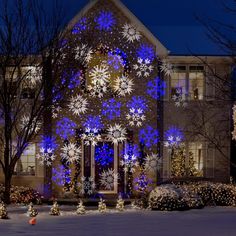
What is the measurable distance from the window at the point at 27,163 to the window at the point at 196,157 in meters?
6.49

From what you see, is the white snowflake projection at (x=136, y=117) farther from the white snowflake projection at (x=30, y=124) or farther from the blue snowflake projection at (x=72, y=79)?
the white snowflake projection at (x=30, y=124)

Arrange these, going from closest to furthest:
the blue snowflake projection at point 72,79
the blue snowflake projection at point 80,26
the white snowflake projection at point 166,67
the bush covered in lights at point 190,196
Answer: the bush covered in lights at point 190,196
the blue snowflake projection at point 72,79
the blue snowflake projection at point 80,26
the white snowflake projection at point 166,67

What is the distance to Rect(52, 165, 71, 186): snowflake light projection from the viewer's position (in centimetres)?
2319

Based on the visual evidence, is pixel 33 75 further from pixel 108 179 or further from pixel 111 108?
pixel 108 179

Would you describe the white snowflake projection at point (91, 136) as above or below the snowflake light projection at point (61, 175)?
above

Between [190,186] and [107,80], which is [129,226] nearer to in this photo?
[190,186]

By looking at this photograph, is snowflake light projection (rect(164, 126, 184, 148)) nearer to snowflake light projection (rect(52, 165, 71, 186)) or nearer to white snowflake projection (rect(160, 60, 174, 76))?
white snowflake projection (rect(160, 60, 174, 76))

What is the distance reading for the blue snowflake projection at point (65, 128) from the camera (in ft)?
76.6

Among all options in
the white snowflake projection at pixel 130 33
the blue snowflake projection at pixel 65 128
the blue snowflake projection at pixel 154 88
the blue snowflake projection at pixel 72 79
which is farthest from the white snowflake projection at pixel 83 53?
the blue snowflake projection at pixel 154 88

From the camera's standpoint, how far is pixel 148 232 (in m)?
13.4

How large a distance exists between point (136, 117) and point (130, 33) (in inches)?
134

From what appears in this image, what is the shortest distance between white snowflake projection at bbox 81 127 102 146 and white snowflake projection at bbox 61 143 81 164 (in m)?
0.46

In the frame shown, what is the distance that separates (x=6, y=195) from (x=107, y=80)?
6.15m

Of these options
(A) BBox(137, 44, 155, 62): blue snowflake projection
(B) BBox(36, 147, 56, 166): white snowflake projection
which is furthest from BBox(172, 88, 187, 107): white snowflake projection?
(B) BBox(36, 147, 56, 166): white snowflake projection
